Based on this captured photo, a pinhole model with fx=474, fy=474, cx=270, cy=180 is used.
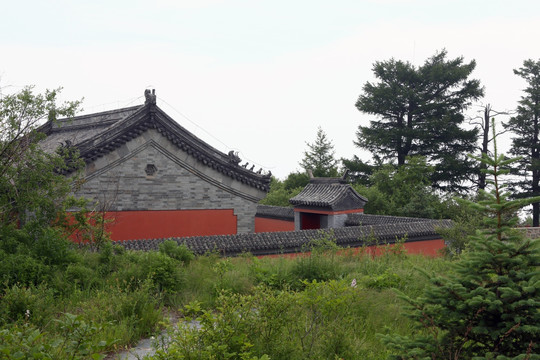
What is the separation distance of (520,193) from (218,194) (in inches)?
819

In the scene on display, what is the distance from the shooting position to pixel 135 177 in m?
14.8

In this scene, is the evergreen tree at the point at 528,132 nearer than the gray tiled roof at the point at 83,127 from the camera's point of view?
No

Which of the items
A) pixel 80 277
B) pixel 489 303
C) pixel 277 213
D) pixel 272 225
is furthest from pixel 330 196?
pixel 489 303

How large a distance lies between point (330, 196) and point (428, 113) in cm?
1440

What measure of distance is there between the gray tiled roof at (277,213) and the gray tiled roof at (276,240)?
818cm

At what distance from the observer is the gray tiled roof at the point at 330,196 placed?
19609 mm

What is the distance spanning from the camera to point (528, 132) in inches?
1123

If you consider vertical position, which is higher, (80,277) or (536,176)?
(536,176)

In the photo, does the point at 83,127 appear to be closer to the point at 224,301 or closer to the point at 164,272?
the point at 164,272

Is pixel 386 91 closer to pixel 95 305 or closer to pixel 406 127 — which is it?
pixel 406 127

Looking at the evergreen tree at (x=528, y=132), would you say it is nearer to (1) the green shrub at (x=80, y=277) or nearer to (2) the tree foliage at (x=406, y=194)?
(2) the tree foliage at (x=406, y=194)

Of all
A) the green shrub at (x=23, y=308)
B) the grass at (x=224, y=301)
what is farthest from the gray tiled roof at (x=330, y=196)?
the green shrub at (x=23, y=308)

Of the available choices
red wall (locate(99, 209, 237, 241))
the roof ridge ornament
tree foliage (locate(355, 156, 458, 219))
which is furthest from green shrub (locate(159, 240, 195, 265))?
tree foliage (locate(355, 156, 458, 219))

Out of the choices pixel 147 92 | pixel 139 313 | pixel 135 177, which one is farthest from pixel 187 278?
pixel 147 92
